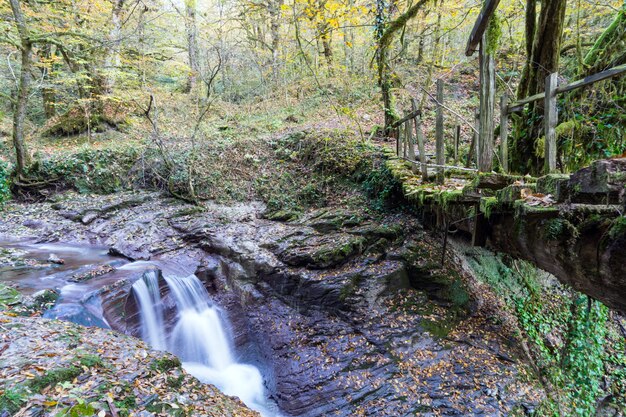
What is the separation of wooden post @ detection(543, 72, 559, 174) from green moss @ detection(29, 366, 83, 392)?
221 inches

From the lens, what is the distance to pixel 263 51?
18.1 metres

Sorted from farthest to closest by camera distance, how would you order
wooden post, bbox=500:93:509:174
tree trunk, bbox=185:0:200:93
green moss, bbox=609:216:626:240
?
tree trunk, bbox=185:0:200:93
wooden post, bbox=500:93:509:174
green moss, bbox=609:216:626:240

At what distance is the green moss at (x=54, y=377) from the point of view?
10.6ft

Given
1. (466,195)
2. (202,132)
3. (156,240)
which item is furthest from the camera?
(202,132)

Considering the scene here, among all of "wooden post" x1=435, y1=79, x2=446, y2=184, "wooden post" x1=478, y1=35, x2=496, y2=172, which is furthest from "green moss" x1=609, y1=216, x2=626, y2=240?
"wooden post" x1=435, y1=79, x2=446, y2=184

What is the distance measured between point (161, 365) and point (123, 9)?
16.6 meters

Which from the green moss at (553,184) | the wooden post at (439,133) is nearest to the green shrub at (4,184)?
the wooden post at (439,133)

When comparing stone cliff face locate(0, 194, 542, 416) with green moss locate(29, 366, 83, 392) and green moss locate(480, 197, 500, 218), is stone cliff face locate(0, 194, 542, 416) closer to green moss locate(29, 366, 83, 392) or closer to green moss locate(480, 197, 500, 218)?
green moss locate(29, 366, 83, 392)

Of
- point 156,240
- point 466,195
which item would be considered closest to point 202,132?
point 156,240

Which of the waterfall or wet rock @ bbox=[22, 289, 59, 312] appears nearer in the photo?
wet rock @ bbox=[22, 289, 59, 312]

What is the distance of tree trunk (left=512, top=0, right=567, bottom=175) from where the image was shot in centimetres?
530

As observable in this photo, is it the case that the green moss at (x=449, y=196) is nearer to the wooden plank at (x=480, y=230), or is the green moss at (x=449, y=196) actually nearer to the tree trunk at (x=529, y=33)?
the wooden plank at (x=480, y=230)

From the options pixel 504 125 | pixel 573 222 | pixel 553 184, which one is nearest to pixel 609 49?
pixel 504 125

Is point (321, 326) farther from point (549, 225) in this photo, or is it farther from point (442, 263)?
point (549, 225)
